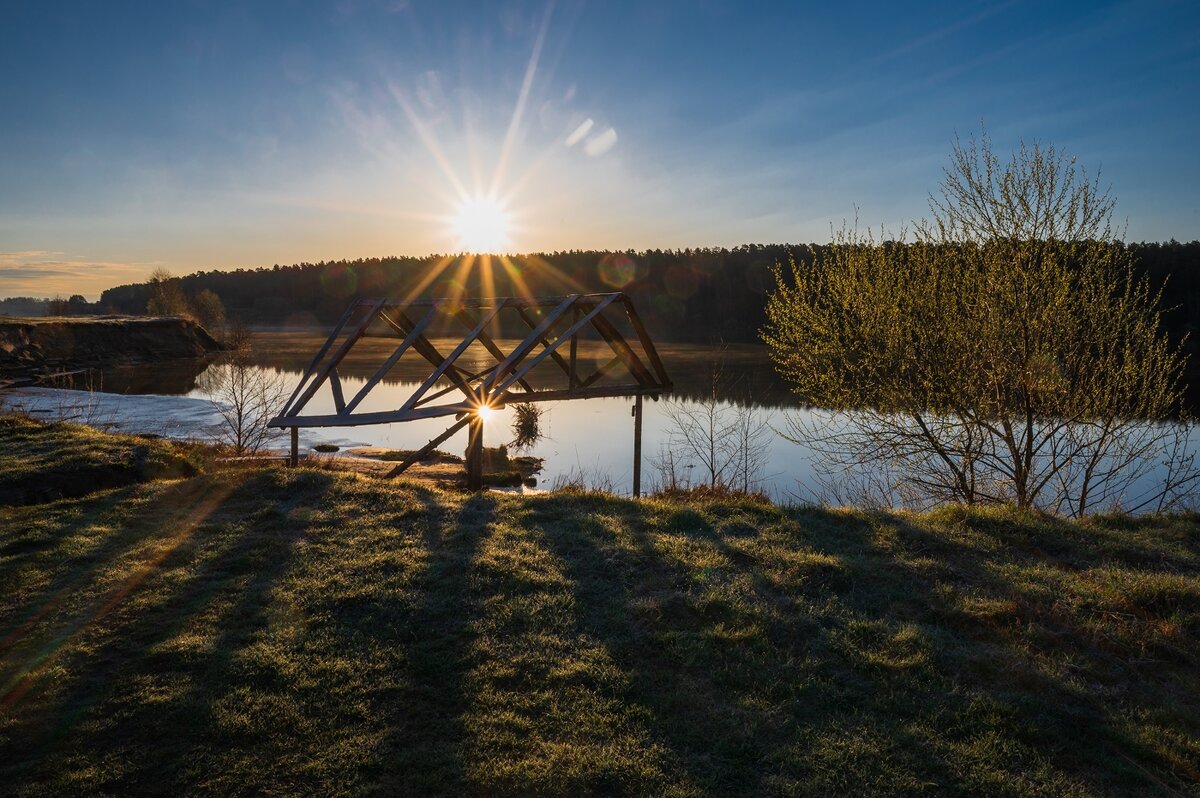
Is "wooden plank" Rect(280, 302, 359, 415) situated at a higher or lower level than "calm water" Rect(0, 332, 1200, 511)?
higher

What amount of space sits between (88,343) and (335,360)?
47966 mm

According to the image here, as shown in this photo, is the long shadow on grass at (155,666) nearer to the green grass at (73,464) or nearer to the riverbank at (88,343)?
the green grass at (73,464)

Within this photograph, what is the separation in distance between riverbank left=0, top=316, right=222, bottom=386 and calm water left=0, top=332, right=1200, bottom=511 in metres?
2.73

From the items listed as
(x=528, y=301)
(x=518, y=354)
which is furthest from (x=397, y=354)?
(x=528, y=301)

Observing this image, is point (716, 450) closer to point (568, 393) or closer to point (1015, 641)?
point (568, 393)

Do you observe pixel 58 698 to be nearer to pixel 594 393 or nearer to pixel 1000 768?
pixel 1000 768

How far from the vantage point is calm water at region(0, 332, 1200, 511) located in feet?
68.7

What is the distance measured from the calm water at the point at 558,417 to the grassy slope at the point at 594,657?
5.80m

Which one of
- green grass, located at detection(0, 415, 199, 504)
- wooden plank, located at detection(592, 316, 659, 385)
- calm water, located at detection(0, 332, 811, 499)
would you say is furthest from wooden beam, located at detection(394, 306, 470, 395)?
calm water, located at detection(0, 332, 811, 499)

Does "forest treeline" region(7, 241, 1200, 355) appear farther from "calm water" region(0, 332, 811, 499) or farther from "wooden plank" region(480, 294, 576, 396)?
"wooden plank" region(480, 294, 576, 396)

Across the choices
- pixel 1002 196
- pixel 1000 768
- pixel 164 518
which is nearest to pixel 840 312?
pixel 1002 196

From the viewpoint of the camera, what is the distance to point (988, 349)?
435 inches

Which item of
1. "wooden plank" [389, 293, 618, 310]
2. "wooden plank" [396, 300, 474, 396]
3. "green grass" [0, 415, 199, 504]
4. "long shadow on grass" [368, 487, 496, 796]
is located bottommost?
"long shadow on grass" [368, 487, 496, 796]

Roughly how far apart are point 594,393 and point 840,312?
466cm
